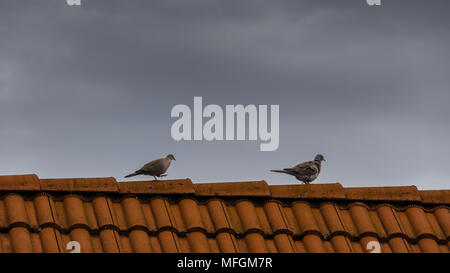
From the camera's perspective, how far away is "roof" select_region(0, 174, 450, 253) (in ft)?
31.9

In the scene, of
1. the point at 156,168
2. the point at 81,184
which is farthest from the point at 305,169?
the point at 81,184

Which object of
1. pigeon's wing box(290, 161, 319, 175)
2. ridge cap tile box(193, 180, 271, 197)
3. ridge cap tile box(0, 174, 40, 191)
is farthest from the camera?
pigeon's wing box(290, 161, 319, 175)

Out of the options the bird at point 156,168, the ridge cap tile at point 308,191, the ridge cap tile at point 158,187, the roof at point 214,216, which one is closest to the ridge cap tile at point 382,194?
the roof at point 214,216

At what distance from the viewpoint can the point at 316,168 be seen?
47.6 ft

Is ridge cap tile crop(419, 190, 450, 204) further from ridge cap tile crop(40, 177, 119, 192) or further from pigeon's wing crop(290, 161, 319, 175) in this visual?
ridge cap tile crop(40, 177, 119, 192)

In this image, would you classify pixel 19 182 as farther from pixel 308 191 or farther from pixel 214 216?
pixel 308 191

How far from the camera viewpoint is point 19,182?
10352mm

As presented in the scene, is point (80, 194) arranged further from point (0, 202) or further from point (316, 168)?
point (316, 168)

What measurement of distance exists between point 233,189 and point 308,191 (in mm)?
988

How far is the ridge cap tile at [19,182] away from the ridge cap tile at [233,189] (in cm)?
198

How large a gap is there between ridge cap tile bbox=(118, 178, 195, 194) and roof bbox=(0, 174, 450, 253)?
1 centimetres

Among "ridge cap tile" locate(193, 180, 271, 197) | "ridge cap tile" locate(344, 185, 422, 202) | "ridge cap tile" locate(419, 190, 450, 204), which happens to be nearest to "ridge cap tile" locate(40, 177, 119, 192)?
"ridge cap tile" locate(193, 180, 271, 197)

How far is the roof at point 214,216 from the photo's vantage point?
972cm
